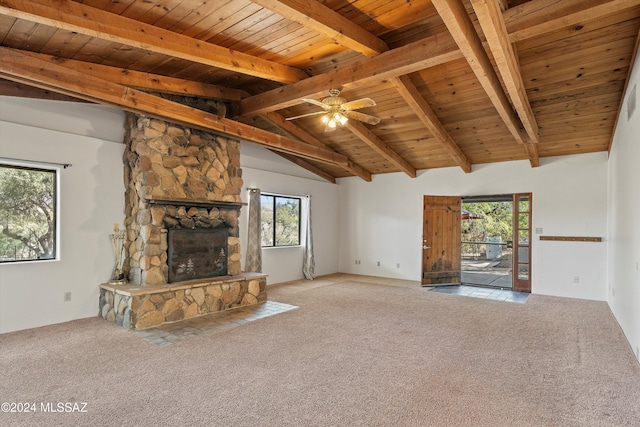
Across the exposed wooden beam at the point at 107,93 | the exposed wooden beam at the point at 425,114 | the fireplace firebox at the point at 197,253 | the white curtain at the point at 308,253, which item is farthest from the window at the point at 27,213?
the white curtain at the point at 308,253

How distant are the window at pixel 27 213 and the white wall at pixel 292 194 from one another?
3082mm

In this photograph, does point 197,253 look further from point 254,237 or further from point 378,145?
point 378,145

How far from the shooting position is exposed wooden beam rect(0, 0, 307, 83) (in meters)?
2.69

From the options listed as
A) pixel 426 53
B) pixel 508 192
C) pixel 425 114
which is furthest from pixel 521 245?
pixel 426 53

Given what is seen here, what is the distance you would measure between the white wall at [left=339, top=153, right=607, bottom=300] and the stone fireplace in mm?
3967

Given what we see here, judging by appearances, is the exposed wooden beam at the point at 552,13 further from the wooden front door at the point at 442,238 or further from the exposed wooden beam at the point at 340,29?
the wooden front door at the point at 442,238

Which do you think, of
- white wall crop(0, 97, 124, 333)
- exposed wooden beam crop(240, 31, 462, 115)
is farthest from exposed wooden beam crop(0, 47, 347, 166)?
white wall crop(0, 97, 124, 333)

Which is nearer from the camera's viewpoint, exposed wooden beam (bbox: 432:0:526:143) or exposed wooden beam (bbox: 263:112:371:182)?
exposed wooden beam (bbox: 432:0:526:143)

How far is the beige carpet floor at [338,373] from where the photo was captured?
96.6 inches

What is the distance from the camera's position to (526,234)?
6973 mm

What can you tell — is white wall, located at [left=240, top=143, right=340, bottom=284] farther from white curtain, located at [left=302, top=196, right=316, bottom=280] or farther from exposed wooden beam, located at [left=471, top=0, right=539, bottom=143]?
exposed wooden beam, located at [left=471, top=0, right=539, bottom=143]

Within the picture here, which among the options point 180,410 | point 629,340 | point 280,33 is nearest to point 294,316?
point 180,410

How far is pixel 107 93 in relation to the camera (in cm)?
387

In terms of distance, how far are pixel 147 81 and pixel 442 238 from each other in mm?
6199
